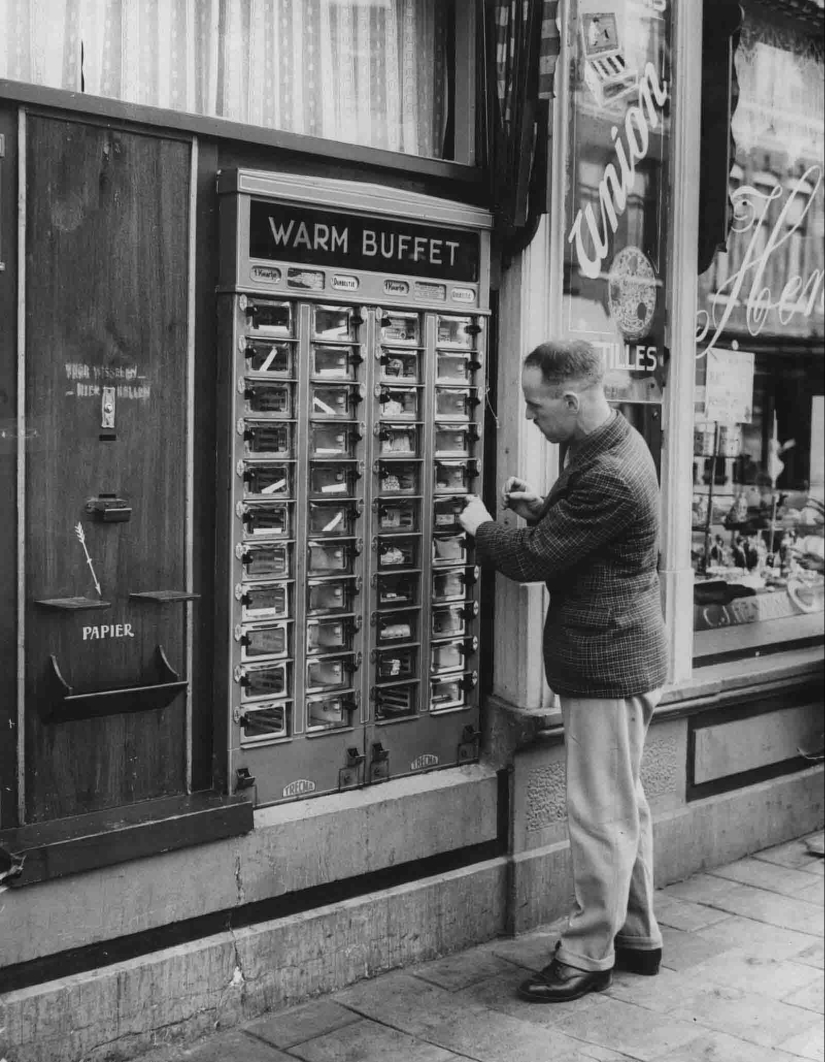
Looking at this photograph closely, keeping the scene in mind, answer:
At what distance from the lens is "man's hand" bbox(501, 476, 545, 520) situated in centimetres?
515

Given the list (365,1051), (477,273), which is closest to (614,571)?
(477,273)

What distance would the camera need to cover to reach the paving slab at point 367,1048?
4.52 meters

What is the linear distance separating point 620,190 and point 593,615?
2.18 metres

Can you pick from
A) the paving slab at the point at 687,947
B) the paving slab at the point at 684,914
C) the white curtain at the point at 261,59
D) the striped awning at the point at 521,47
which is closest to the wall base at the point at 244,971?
the paving slab at the point at 687,947

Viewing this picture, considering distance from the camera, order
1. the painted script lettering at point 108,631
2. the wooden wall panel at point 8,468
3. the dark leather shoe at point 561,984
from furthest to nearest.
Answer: the dark leather shoe at point 561,984
the painted script lettering at point 108,631
the wooden wall panel at point 8,468

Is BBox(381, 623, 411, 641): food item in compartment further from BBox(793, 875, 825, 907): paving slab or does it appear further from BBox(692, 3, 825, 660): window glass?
BBox(793, 875, 825, 907): paving slab

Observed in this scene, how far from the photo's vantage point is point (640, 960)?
17.2ft

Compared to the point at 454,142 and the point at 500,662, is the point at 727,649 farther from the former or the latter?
the point at 454,142

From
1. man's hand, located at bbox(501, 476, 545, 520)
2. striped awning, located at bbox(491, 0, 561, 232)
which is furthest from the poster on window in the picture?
man's hand, located at bbox(501, 476, 545, 520)

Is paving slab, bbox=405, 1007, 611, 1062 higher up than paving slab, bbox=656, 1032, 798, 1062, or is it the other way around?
paving slab, bbox=405, 1007, 611, 1062

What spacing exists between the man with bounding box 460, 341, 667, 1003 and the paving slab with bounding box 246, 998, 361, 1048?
2.26ft

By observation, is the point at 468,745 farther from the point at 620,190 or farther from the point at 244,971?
the point at 620,190

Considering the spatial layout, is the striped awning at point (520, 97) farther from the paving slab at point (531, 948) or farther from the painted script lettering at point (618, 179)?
the paving slab at point (531, 948)

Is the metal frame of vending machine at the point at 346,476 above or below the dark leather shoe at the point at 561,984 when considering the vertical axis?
above
